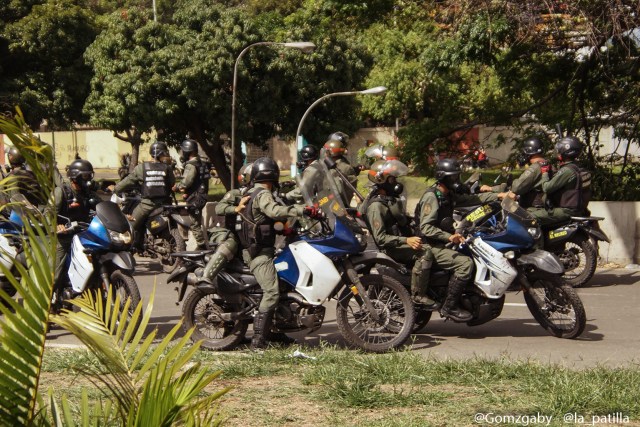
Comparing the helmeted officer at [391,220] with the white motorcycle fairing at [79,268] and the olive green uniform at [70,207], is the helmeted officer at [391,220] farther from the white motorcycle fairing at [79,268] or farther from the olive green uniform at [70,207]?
the olive green uniform at [70,207]

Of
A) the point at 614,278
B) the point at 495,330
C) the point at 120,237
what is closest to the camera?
the point at 120,237

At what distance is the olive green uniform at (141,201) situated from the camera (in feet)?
43.2

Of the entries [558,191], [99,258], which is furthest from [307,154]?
[99,258]

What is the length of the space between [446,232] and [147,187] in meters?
6.10

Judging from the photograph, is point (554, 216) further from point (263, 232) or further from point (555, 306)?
point (263, 232)

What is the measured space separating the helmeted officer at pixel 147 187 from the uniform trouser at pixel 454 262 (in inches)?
233

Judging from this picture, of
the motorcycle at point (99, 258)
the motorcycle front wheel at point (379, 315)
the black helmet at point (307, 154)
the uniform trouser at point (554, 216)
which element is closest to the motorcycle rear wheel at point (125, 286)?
the motorcycle at point (99, 258)

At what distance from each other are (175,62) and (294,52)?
3.44 metres

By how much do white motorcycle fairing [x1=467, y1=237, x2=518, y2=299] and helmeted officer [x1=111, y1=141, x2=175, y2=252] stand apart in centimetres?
618

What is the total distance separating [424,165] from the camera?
16969 millimetres

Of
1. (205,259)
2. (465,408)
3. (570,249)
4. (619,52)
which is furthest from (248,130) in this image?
(465,408)

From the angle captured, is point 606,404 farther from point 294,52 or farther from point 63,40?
point 63,40

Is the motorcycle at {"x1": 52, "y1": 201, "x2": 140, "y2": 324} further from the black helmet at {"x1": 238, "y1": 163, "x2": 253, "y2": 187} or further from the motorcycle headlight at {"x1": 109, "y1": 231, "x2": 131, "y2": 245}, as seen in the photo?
the black helmet at {"x1": 238, "y1": 163, "x2": 253, "y2": 187}

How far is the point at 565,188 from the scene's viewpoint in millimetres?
10992
